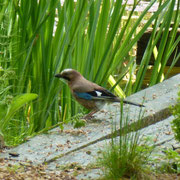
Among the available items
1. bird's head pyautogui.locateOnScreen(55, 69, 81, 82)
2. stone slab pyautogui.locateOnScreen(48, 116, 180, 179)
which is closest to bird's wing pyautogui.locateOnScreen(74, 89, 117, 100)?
bird's head pyautogui.locateOnScreen(55, 69, 81, 82)

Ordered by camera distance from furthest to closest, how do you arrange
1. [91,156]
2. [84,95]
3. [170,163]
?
1. [84,95]
2. [91,156]
3. [170,163]

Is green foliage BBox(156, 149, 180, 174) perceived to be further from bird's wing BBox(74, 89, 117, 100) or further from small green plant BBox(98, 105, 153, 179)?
bird's wing BBox(74, 89, 117, 100)

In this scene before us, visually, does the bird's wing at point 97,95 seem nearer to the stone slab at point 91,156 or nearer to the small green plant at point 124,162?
the stone slab at point 91,156

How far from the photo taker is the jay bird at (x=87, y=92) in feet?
15.1

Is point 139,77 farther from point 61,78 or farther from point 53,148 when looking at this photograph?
point 53,148

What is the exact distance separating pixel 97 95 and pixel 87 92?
123 millimetres

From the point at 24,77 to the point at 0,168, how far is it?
2.01 m

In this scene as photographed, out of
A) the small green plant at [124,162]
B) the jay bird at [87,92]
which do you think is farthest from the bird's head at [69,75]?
the small green plant at [124,162]

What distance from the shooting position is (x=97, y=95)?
15.3 ft

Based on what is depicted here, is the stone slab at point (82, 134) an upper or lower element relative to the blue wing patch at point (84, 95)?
lower

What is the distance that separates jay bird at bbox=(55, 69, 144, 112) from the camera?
181 inches

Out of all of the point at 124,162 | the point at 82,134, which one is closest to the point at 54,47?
the point at 82,134

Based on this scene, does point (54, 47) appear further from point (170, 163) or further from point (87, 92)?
point (170, 163)

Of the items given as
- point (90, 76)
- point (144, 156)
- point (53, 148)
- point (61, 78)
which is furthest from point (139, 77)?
point (144, 156)
